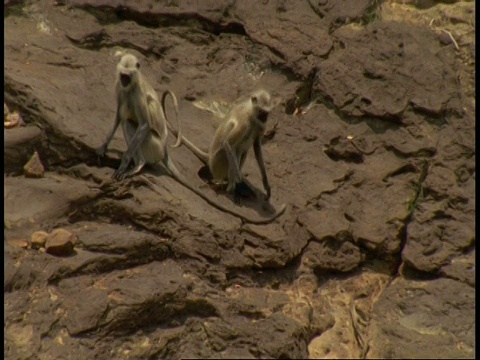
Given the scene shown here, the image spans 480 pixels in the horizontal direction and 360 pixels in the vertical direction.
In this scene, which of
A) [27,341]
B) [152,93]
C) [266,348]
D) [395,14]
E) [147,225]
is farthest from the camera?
[395,14]

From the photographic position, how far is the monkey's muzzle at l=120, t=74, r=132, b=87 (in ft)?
27.3

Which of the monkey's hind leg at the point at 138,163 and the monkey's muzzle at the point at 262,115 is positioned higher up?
the monkey's muzzle at the point at 262,115

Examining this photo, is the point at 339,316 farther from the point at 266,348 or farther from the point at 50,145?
the point at 50,145

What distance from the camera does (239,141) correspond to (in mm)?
8773

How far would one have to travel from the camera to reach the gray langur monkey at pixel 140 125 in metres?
8.23

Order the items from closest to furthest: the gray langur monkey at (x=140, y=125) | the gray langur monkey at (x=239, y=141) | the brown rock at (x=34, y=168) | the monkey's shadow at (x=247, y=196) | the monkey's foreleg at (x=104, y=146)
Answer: the brown rock at (x=34, y=168), the monkey's foreleg at (x=104, y=146), the gray langur monkey at (x=140, y=125), the monkey's shadow at (x=247, y=196), the gray langur monkey at (x=239, y=141)

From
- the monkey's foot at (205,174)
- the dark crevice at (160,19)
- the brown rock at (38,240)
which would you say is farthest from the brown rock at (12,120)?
the dark crevice at (160,19)

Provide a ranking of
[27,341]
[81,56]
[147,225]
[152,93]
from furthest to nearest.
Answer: [81,56] → [152,93] → [147,225] → [27,341]

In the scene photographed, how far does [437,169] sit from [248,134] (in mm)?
2158

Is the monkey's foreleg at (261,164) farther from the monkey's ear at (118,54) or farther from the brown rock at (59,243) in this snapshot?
the brown rock at (59,243)

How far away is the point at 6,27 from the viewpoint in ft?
31.4

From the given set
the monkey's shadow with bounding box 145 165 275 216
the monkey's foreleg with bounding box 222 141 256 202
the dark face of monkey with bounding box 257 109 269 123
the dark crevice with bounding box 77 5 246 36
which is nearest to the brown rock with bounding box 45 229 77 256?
the monkey's shadow with bounding box 145 165 275 216

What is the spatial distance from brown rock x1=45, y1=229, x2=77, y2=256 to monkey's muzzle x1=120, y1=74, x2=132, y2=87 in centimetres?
181

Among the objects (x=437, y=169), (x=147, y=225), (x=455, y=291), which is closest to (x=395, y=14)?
(x=437, y=169)
